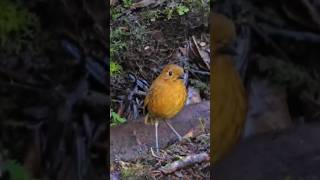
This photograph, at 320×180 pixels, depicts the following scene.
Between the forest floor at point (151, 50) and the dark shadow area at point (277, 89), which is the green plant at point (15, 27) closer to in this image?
the forest floor at point (151, 50)

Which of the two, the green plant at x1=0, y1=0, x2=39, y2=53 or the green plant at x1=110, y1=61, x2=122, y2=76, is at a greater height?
the green plant at x1=0, y1=0, x2=39, y2=53

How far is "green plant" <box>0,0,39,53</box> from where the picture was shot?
339 cm

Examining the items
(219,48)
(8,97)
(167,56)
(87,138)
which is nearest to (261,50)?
(219,48)

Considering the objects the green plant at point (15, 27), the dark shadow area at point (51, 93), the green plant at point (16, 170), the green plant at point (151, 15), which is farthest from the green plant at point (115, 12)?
the green plant at point (16, 170)

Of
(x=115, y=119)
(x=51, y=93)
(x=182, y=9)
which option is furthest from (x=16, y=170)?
(x=182, y=9)

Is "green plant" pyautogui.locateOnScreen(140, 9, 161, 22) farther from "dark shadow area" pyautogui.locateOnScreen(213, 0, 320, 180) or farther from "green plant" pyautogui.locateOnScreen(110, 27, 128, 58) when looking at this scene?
"dark shadow area" pyautogui.locateOnScreen(213, 0, 320, 180)

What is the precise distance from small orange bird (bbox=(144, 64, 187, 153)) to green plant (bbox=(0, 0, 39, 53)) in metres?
0.64

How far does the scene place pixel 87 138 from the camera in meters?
3.48

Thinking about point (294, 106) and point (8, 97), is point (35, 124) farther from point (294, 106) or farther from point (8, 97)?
point (294, 106)

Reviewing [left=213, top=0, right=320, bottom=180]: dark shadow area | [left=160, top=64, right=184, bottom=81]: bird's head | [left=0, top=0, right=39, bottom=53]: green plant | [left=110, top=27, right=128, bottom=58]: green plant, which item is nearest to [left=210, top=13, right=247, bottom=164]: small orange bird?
[left=213, top=0, right=320, bottom=180]: dark shadow area

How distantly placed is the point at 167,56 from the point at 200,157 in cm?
46

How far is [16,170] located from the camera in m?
3.48

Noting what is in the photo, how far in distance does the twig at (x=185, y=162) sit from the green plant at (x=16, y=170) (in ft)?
2.14

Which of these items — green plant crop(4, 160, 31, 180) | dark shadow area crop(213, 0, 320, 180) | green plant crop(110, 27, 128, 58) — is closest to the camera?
green plant crop(110, 27, 128, 58)
